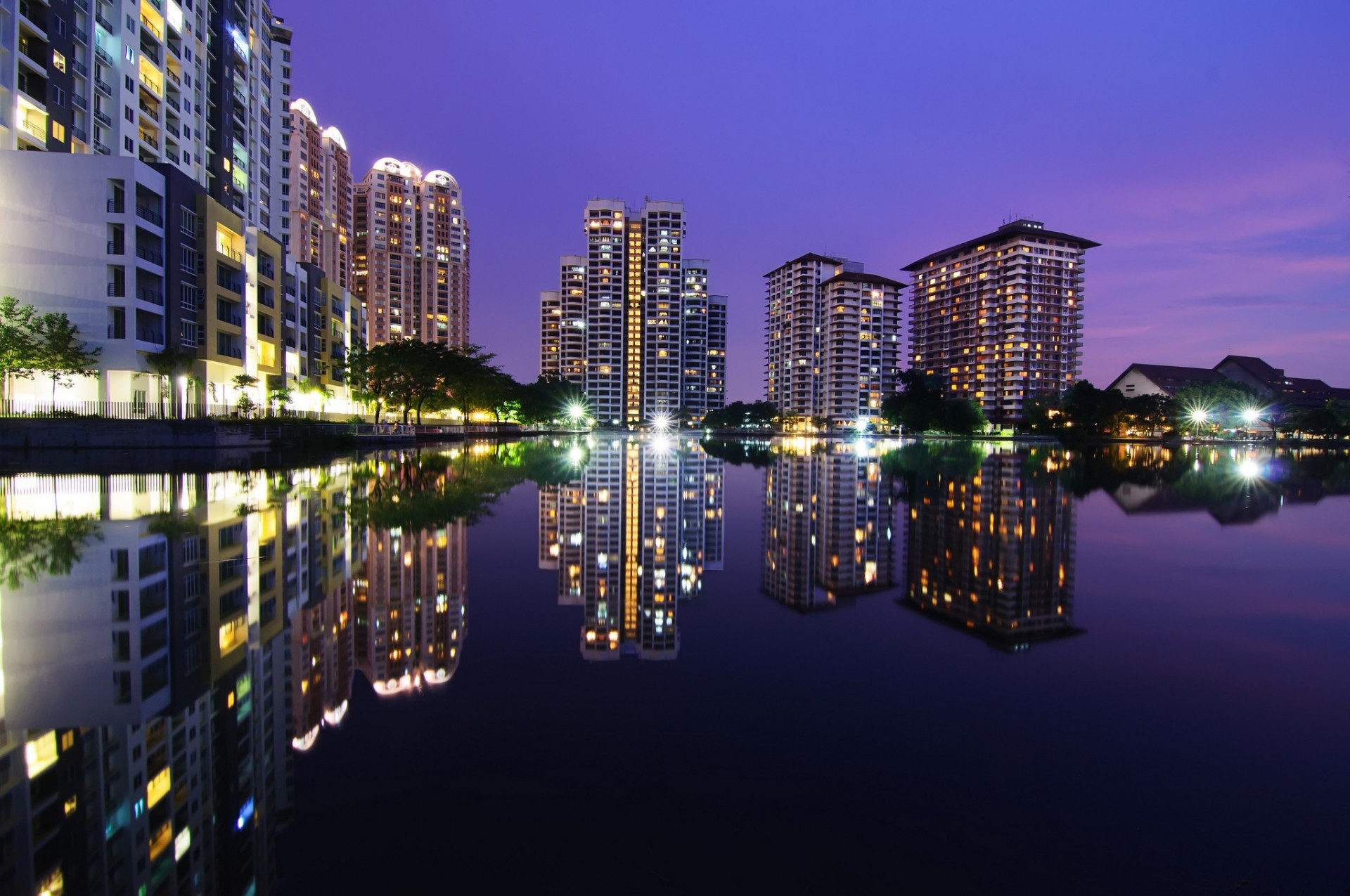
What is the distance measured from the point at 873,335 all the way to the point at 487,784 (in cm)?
17575

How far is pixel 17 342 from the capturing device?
3369cm

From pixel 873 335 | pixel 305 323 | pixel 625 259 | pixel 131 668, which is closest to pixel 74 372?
pixel 305 323

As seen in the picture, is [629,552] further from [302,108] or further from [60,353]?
[302,108]

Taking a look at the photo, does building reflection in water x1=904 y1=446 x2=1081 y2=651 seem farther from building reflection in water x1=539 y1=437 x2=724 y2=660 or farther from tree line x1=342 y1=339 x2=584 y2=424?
tree line x1=342 y1=339 x2=584 y2=424

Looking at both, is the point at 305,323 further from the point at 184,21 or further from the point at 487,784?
the point at 487,784

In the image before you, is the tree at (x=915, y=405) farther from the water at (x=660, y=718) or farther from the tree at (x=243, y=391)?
the water at (x=660, y=718)

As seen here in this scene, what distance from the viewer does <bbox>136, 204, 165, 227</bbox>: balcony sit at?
39.1 m

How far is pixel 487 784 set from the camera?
3.51m

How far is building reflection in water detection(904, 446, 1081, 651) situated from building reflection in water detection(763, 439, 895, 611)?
0.52m

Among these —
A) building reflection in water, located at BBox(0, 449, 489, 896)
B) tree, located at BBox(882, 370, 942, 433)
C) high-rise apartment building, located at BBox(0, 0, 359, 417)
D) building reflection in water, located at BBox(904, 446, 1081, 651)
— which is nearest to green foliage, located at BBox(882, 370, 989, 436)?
tree, located at BBox(882, 370, 942, 433)

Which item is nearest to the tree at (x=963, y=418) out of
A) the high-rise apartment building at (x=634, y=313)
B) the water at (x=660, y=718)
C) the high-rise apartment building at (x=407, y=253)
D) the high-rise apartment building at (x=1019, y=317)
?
the high-rise apartment building at (x=1019, y=317)

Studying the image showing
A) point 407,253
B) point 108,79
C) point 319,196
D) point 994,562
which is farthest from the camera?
point 407,253

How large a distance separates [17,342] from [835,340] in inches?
5983

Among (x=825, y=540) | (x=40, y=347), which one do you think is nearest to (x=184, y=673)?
(x=825, y=540)
